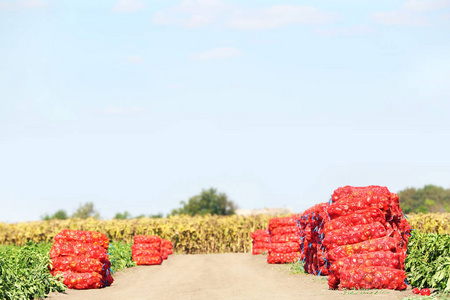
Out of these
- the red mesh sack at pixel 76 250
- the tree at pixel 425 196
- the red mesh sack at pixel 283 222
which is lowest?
the red mesh sack at pixel 76 250

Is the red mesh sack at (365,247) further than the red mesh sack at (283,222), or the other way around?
the red mesh sack at (283,222)

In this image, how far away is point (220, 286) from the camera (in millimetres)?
18500

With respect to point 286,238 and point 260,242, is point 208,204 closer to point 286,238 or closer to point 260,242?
point 260,242

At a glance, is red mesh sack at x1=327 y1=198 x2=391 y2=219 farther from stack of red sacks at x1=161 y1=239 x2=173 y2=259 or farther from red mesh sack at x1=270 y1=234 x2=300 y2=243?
stack of red sacks at x1=161 y1=239 x2=173 y2=259

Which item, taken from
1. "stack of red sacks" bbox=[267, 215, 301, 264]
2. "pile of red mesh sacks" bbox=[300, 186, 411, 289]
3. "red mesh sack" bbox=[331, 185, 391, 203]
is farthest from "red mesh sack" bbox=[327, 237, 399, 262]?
"stack of red sacks" bbox=[267, 215, 301, 264]

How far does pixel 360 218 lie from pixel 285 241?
10866mm

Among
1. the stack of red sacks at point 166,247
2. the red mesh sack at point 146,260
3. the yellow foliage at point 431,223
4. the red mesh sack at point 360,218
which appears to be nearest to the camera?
the red mesh sack at point 360,218

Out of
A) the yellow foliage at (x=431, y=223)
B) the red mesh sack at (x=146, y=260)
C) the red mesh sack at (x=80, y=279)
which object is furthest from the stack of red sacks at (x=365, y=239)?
the yellow foliage at (x=431, y=223)

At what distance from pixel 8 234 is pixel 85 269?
2921 cm

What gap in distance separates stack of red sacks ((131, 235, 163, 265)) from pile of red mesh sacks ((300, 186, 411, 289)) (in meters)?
13.4

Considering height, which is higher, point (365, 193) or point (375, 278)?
point (365, 193)

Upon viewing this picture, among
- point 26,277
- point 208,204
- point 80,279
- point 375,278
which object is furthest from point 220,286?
point 208,204

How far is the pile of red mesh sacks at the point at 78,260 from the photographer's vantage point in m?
18.5

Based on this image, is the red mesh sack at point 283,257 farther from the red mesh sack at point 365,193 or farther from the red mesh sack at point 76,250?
the red mesh sack at point 76,250
